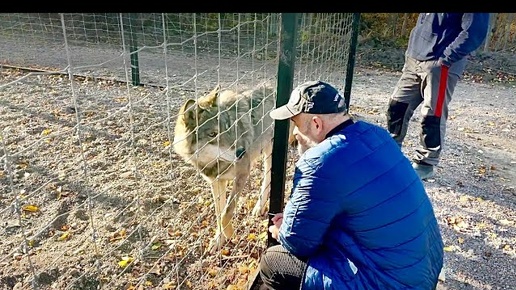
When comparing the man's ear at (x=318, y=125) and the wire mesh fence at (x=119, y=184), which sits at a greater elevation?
the man's ear at (x=318, y=125)

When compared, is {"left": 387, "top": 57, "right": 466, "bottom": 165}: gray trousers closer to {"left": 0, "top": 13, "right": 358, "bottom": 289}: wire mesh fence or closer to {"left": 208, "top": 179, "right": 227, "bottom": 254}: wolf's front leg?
{"left": 0, "top": 13, "right": 358, "bottom": 289}: wire mesh fence

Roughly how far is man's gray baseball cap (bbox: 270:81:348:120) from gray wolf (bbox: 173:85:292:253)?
0.87 meters

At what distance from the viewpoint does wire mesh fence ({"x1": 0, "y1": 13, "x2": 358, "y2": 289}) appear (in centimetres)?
283

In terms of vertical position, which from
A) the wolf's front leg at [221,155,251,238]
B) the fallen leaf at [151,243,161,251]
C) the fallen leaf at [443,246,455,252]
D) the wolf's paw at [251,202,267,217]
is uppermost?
the wolf's front leg at [221,155,251,238]

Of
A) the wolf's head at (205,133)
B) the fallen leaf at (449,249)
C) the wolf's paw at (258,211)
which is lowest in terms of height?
the fallen leaf at (449,249)

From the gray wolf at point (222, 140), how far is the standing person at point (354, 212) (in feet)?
3.64

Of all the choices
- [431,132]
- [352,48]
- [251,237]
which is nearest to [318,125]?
[251,237]

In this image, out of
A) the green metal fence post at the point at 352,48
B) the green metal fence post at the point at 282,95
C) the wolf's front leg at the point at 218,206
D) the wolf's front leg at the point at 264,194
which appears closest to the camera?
the green metal fence post at the point at 282,95

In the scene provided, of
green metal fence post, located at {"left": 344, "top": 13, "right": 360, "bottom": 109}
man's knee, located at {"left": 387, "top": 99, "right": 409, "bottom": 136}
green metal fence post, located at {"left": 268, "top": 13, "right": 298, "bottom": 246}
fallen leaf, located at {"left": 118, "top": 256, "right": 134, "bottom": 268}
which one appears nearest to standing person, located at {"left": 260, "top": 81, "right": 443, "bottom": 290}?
green metal fence post, located at {"left": 268, "top": 13, "right": 298, "bottom": 246}

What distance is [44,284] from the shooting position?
2914 millimetres

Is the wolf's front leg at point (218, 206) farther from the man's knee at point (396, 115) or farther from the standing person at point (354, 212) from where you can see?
the man's knee at point (396, 115)

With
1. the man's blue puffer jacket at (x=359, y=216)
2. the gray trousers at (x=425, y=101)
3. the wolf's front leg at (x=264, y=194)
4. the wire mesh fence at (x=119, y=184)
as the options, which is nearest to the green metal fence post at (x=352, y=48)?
the wire mesh fence at (x=119, y=184)

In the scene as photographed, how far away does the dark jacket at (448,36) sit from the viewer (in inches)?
154
